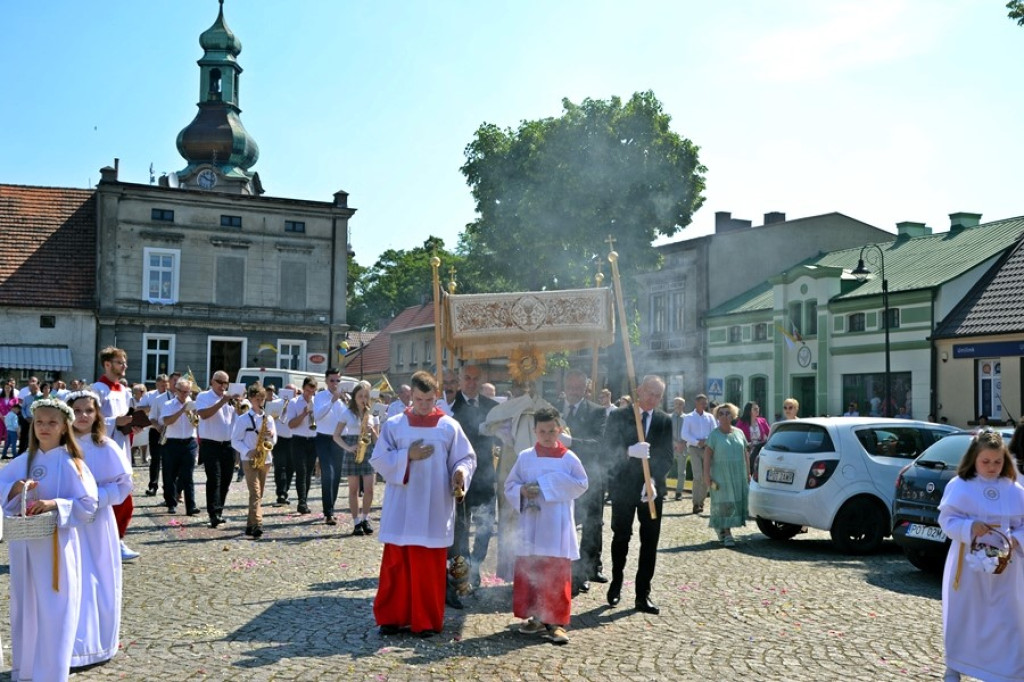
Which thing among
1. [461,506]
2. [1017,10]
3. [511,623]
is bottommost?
[511,623]

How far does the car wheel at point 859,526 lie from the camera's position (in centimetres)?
1276

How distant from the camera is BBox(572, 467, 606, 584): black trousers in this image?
32.3ft

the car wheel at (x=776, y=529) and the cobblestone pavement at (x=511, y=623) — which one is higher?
the car wheel at (x=776, y=529)

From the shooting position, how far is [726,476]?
1386 cm

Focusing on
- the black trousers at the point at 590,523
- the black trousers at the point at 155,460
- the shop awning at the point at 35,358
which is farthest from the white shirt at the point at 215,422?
the shop awning at the point at 35,358

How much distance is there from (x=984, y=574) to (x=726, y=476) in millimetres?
7144

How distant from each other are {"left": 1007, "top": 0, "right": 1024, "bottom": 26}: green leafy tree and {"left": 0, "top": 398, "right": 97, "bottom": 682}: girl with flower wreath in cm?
1765

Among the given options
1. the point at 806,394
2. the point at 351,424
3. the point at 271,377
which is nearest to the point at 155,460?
the point at 351,424

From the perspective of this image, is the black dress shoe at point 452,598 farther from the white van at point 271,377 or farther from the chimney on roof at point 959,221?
the chimney on roof at point 959,221

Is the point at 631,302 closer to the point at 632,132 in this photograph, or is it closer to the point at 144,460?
the point at 632,132

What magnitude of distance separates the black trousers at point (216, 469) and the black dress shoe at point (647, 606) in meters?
6.81

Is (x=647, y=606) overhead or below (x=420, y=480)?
below

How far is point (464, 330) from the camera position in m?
11.0

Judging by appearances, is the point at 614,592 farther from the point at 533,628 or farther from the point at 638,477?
the point at 533,628
